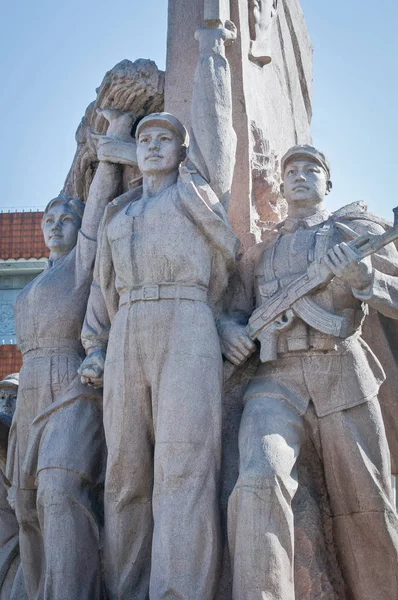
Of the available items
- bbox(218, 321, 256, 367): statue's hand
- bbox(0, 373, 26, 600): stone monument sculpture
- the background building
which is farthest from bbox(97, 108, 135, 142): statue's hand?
the background building

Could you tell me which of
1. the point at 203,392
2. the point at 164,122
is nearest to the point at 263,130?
the point at 164,122

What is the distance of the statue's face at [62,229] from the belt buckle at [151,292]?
6.39ft

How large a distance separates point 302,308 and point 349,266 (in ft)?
1.58

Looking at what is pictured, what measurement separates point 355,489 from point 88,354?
2.34 metres

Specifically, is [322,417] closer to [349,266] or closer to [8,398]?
[349,266]

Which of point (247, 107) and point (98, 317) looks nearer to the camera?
point (98, 317)

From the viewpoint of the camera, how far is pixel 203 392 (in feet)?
25.8

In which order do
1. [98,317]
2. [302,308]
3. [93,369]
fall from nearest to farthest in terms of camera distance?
[302,308] → [93,369] → [98,317]

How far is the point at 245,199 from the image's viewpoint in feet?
30.0

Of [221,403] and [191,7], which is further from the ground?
[191,7]

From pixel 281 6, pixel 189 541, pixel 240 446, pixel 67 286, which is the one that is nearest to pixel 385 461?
pixel 240 446

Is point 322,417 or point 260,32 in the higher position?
point 260,32

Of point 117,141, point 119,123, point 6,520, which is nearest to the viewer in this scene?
point 117,141

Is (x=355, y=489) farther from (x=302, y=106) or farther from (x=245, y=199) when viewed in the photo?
(x=302, y=106)
